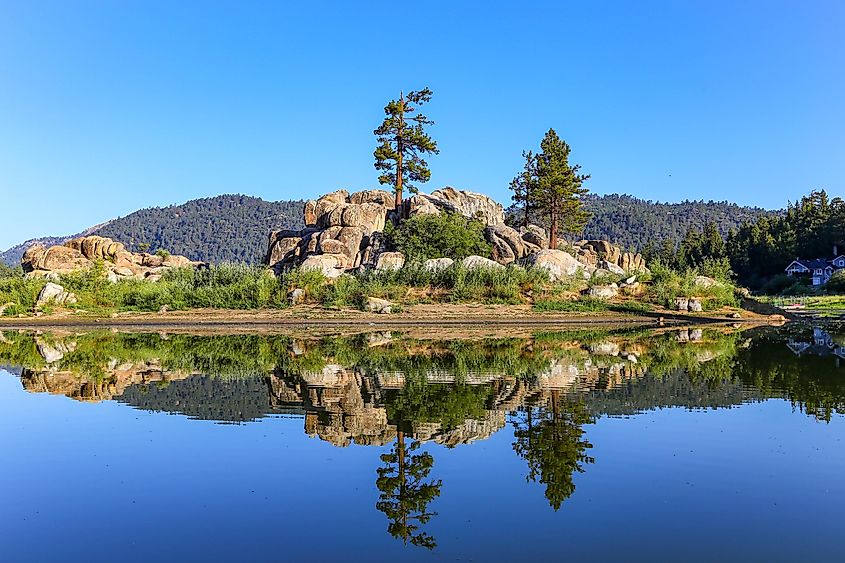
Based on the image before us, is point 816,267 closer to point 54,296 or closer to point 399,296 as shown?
point 399,296

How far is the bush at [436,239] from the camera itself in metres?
47.0

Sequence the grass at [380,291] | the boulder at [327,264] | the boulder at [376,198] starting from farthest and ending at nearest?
the boulder at [376,198], the boulder at [327,264], the grass at [380,291]

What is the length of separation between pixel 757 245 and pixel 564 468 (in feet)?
317

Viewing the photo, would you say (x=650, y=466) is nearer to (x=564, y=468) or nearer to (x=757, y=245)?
(x=564, y=468)

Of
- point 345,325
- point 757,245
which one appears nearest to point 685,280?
point 345,325

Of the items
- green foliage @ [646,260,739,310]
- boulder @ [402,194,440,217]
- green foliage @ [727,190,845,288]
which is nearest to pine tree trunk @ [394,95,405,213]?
boulder @ [402,194,440,217]

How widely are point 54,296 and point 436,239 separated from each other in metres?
23.7

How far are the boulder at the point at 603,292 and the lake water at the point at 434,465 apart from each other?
20.9 metres

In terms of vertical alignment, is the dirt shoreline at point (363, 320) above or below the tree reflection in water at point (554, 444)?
above

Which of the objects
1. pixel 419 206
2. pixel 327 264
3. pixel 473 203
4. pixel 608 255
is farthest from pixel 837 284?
pixel 327 264

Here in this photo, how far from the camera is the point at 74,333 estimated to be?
35.0 m

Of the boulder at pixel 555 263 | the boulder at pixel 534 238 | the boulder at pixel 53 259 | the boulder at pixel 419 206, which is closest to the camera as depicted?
the boulder at pixel 555 263

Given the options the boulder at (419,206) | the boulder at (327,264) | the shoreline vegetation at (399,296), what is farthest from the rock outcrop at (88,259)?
the boulder at (419,206)

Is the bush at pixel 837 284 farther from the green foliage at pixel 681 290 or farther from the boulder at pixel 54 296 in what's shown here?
the boulder at pixel 54 296
